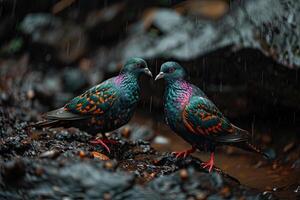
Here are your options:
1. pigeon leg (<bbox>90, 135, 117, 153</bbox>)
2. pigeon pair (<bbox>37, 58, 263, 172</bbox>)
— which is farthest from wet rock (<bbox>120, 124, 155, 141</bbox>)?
pigeon pair (<bbox>37, 58, 263, 172</bbox>)

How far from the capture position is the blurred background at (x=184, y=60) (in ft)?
20.9

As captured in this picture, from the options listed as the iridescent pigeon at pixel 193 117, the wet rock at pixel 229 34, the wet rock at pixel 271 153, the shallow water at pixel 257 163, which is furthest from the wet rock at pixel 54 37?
the iridescent pigeon at pixel 193 117

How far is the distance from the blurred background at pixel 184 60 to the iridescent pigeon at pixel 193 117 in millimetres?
1084

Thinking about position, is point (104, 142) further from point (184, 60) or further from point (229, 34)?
point (229, 34)

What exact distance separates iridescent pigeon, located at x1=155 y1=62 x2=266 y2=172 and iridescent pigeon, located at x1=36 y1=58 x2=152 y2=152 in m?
0.29

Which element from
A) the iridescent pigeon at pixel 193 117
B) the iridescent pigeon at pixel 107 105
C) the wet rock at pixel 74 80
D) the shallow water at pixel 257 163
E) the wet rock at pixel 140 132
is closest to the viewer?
the iridescent pigeon at pixel 193 117

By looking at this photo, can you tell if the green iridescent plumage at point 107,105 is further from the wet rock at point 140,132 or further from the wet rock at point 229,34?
the wet rock at point 140,132

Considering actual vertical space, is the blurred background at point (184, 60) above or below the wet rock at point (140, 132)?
above

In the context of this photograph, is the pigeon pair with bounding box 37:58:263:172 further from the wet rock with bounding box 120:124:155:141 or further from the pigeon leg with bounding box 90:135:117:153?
the wet rock with bounding box 120:124:155:141

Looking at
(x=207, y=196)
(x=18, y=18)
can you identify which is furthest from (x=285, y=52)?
(x=18, y=18)

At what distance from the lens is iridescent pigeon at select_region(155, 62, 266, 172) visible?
14.9ft

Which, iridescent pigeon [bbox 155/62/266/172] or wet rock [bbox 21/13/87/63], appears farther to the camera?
wet rock [bbox 21/13/87/63]

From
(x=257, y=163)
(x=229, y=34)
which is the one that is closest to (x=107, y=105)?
(x=229, y=34)

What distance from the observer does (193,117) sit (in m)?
4.51
